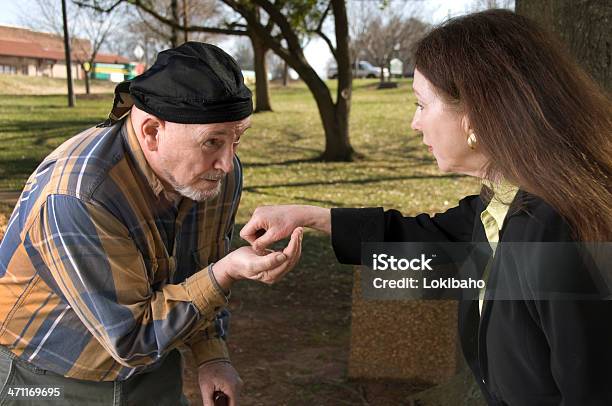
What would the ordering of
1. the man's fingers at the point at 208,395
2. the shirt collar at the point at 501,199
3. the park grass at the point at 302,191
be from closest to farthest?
the shirt collar at the point at 501,199, the man's fingers at the point at 208,395, the park grass at the point at 302,191

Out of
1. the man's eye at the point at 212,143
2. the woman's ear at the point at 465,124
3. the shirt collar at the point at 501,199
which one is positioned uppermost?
the woman's ear at the point at 465,124

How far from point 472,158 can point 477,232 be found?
0.30m

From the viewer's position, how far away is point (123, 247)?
6.84 feet

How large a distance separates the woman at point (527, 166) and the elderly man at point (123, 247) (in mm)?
550

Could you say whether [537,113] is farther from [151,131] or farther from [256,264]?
[151,131]

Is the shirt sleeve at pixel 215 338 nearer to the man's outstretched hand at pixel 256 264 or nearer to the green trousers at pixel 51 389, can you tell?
the green trousers at pixel 51 389

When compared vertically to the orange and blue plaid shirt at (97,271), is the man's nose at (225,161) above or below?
above

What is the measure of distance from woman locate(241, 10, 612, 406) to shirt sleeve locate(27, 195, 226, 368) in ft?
2.50

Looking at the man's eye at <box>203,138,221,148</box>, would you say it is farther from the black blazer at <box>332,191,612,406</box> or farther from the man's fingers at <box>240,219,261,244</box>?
the black blazer at <box>332,191,612,406</box>

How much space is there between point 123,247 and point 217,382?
754 mm

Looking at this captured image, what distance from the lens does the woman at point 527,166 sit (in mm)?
1635

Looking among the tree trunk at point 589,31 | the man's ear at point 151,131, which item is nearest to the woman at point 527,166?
the man's ear at point 151,131

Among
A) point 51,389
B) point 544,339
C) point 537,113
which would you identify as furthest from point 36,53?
point 544,339

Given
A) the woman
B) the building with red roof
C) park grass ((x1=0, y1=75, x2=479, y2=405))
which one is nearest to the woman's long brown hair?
the woman
